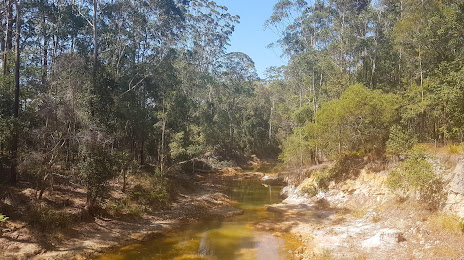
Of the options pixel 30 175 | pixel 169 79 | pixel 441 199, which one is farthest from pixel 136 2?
pixel 441 199

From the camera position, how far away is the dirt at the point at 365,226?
11.9m

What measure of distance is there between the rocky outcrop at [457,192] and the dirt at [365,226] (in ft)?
1.96

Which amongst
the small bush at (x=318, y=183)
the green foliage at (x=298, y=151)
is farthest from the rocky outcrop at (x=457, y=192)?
the green foliage at (x=298, y=151)

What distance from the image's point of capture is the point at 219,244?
1573 cm

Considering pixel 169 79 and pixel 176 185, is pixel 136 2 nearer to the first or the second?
pixel 169 79

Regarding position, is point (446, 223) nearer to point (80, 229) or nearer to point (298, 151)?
point (298, 151)

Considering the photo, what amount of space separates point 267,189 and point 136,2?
24.6 metres

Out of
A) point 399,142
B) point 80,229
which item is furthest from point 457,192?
point 80,229

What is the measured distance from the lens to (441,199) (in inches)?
545

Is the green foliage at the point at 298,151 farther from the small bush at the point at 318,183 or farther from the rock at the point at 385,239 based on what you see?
the rock at the point at 385,239

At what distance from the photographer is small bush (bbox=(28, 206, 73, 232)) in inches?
536

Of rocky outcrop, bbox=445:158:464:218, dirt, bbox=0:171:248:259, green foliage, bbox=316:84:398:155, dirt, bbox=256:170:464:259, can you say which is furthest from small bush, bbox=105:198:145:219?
rocky outcrop, bbox=445:158:464:218

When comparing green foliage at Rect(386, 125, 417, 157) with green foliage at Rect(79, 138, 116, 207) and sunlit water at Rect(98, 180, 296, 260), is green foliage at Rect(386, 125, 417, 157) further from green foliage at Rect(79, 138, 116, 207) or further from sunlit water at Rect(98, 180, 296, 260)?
green foliage at Rect(79, 138, 116, 207)

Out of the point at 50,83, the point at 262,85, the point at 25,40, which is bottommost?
the point at 50,83
